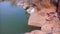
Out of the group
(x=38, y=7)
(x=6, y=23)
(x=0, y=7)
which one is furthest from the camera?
(x=0, y=7)

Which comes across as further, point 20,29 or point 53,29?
point 20,29

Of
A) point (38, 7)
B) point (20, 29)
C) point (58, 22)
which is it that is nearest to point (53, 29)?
point (58, 22)

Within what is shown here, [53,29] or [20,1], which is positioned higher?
[20,1]

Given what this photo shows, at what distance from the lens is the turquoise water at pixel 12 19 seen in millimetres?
2108

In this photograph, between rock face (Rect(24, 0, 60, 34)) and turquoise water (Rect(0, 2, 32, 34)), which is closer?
rock face (Rect(24, 0, 60, 34))

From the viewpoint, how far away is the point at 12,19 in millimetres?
2512

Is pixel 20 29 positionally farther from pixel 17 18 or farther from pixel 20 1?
pixel 20 1

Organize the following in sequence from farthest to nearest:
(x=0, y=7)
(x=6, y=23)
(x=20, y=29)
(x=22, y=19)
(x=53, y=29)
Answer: (x=0, y=7)
(x=22, y=19)
(x=6, y=23)
(x=20, y=29)
(x=53, y=29)

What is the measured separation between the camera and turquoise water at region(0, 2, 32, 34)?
2108 mm

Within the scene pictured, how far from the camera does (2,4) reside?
309cm

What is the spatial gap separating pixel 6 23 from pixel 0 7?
78 centimetres

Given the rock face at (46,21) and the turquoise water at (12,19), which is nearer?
the rock face at (46,21)

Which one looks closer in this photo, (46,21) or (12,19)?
(46,21)

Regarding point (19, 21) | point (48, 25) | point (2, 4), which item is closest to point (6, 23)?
point (19, 21)
